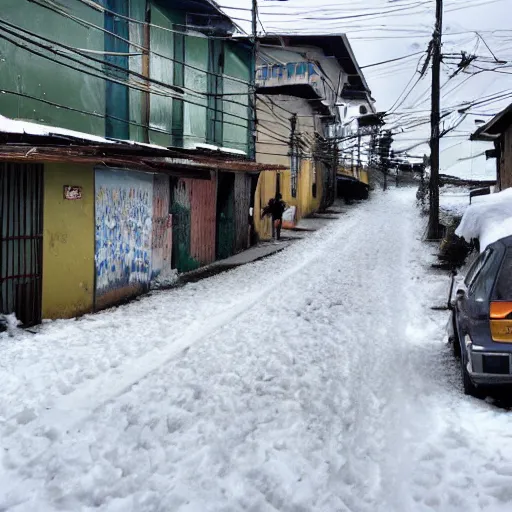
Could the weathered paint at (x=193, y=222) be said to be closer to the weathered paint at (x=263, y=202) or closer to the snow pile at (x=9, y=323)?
the weathered paint at (x=263, y=202)

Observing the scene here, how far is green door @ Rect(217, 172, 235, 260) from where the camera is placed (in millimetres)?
18391

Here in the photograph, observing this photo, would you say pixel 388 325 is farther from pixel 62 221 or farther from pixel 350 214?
pixel 350 214

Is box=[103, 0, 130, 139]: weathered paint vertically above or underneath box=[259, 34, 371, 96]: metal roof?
underneath

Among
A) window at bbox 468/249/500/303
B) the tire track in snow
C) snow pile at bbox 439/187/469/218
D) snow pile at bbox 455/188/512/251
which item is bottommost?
the tire track in snow

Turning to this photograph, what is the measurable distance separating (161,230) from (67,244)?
4122 millimetres

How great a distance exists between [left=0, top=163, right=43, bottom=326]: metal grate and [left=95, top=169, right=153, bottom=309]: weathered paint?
1.59m

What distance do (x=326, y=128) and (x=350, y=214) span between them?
765 cm

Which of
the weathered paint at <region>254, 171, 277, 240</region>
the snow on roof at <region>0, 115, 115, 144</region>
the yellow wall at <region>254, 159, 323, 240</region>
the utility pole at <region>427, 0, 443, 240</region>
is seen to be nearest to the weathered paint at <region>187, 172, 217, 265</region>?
the weathered paint at <region>254, 171, 277, 240</region>

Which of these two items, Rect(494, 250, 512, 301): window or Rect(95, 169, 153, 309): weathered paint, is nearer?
Rect(494, 250, 512, 301): window

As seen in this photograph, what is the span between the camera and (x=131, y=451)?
4727 mm

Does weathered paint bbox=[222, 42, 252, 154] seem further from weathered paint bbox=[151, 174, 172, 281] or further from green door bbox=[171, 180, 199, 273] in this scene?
weathered paint bbox=[151, 174, 172, 281]

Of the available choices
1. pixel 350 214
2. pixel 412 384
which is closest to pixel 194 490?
pixel 412 384

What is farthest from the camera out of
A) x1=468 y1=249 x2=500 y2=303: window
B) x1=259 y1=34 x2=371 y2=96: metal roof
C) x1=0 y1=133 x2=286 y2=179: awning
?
x1=259 y1=34 x2=371 y2=96: metal roof

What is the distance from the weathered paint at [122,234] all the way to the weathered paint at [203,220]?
2932 mm
